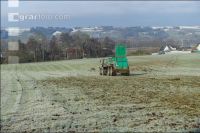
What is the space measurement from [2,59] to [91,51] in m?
36.4

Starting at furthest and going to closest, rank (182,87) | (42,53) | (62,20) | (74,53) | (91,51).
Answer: (42,53) < (74,53) < (91,51) < (62,20) < (182,87)

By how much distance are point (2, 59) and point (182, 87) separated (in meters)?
64.7

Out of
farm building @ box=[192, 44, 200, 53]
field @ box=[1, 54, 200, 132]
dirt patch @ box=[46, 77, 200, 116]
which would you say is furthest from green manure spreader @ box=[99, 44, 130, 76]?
farm building @ box=[192, 44, 200, 53]

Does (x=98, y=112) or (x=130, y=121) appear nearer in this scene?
(x=130, y=121)

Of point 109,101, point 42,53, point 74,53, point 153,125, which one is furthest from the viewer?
point 42,53

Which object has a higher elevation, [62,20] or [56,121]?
[62,20]

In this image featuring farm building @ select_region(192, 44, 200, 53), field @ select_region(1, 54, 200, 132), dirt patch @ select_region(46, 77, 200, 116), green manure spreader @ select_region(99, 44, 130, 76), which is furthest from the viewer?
green manure spreader @ select_region(99, 44, 130, 76)

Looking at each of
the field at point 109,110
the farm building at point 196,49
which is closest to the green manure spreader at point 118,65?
the field at point 109,110

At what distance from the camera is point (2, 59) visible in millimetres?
83312

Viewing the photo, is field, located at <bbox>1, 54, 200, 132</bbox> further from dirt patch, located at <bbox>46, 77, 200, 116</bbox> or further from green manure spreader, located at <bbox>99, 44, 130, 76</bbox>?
green manure spreader, located at <bbox>99, 44, 130, 76</bbox>

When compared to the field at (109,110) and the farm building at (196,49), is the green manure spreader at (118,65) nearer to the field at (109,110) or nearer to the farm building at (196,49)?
the field at (109,110)

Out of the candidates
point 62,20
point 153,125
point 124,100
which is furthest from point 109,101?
point 62,20

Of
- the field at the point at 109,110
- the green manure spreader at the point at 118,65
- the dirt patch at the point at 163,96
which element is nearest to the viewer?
the field at the point at 109,110

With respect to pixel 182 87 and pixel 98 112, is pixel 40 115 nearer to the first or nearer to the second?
pixel 98 112
